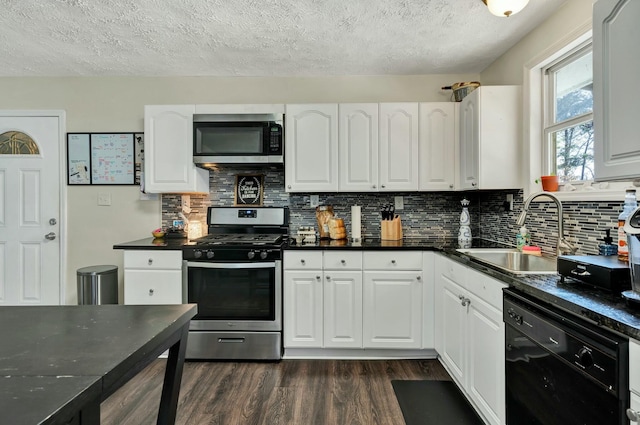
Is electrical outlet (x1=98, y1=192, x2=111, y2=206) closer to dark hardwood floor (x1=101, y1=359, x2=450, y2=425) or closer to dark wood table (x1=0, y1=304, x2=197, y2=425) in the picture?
dark hardwood floor (x1=101, y1=359, x2=450, y2=425)

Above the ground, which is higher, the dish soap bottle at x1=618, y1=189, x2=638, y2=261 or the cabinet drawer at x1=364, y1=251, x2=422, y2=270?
the dish soap bottle at x1=618, y1=189, x2=638, y2=261

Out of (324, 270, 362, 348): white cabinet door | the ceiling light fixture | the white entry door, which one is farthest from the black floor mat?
the white entry door

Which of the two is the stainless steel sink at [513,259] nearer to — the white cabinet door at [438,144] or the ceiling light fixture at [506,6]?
the white cabinet door at [438,144]

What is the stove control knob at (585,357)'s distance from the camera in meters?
0.98

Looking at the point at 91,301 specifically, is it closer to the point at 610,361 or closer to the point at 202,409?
the point at 202,409

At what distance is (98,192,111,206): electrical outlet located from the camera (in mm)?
3137

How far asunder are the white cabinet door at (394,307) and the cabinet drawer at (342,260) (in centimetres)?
10

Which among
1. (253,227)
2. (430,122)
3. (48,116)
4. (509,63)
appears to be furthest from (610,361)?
(48,116)

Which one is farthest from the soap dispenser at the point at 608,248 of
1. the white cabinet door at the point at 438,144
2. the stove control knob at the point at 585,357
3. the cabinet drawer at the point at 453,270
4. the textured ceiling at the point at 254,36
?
the textured ceiling at the point at 254,36

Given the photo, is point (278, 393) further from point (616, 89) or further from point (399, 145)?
point (616, 89)

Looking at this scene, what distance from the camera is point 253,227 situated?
306 centimetres

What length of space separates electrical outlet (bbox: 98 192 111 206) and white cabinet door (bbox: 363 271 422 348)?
2.43 metres

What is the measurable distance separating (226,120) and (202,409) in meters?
2.03

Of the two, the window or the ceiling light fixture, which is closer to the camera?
the ceiling light fixture
